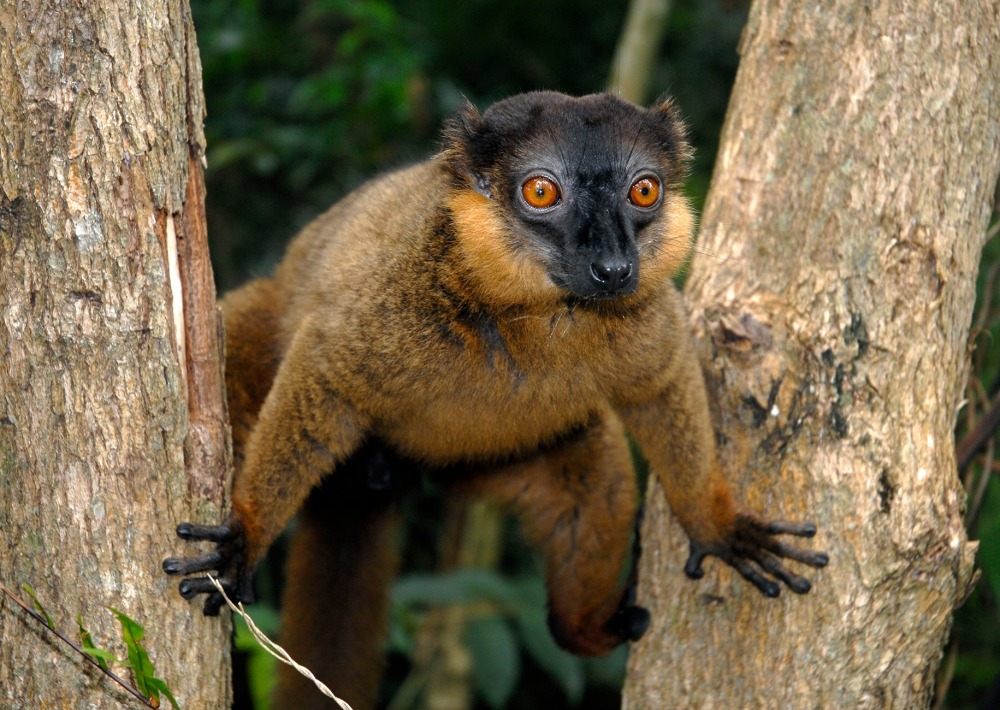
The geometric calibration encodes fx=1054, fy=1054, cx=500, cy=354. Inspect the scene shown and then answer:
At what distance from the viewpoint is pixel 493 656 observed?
17.1ft

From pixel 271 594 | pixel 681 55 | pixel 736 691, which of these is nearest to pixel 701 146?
pixel 681 55

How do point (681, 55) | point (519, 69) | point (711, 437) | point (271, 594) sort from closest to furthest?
point (711, 437)
point (271, 594)
point (519, 69)
point (681, 55)

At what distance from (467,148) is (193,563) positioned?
5.11ft

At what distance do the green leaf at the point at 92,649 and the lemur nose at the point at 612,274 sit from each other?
1.64 m

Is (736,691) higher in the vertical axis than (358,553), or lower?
lower

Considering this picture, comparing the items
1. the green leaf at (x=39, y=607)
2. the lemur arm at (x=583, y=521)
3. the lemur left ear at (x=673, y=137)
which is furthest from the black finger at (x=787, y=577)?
the green leaf at (x=39, y=607)

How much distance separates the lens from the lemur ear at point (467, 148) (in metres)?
3.42

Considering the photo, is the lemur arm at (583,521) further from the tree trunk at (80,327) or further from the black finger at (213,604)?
the tree trunk at (80,327)

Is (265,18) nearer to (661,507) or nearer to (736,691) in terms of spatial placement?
(661,507)

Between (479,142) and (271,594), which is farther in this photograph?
(271,594)

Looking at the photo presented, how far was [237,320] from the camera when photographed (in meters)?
4.21

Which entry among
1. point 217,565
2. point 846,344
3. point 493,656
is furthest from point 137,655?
point 493,656

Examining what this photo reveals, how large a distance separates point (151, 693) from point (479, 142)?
6.27 feet

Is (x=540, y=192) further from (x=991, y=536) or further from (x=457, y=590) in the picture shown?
(x=457, y=590)
